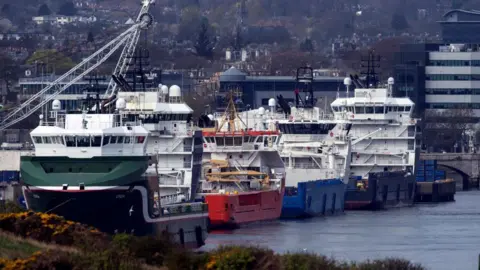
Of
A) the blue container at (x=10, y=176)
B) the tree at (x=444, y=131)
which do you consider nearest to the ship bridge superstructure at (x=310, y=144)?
the blue container at (x=10, y=176)

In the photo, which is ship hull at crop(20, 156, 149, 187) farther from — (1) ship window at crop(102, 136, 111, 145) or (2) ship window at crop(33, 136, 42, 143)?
(2) ship window at crop(33, 136, 42, 143)

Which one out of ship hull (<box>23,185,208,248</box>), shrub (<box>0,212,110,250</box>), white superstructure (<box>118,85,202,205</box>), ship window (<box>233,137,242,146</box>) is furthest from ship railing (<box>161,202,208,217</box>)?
ship window (<box>233,137,242,146</box>)

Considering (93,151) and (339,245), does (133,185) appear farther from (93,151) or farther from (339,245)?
(339,245)

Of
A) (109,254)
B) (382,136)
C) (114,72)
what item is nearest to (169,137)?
(114,72)

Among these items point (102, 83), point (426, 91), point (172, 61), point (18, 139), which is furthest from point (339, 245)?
point (172, 61)

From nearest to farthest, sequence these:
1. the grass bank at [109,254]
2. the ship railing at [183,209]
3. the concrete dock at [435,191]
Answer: the grass bank at [109,254] → the ship railing at [183,209] → the concrete dock at [435,191]

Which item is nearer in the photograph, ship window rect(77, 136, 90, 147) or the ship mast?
ship window rect(77, 136, 90, 147)

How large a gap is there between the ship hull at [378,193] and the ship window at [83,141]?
40937 millimetres

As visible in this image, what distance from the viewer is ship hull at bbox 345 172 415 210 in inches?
4139

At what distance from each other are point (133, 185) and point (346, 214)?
122 ft

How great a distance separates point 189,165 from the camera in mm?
83438

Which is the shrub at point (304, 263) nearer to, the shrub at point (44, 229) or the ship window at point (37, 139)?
the shrub at point (44, 229)

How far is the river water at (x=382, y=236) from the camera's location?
70.8 meters

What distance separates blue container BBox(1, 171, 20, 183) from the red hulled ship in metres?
8.02
